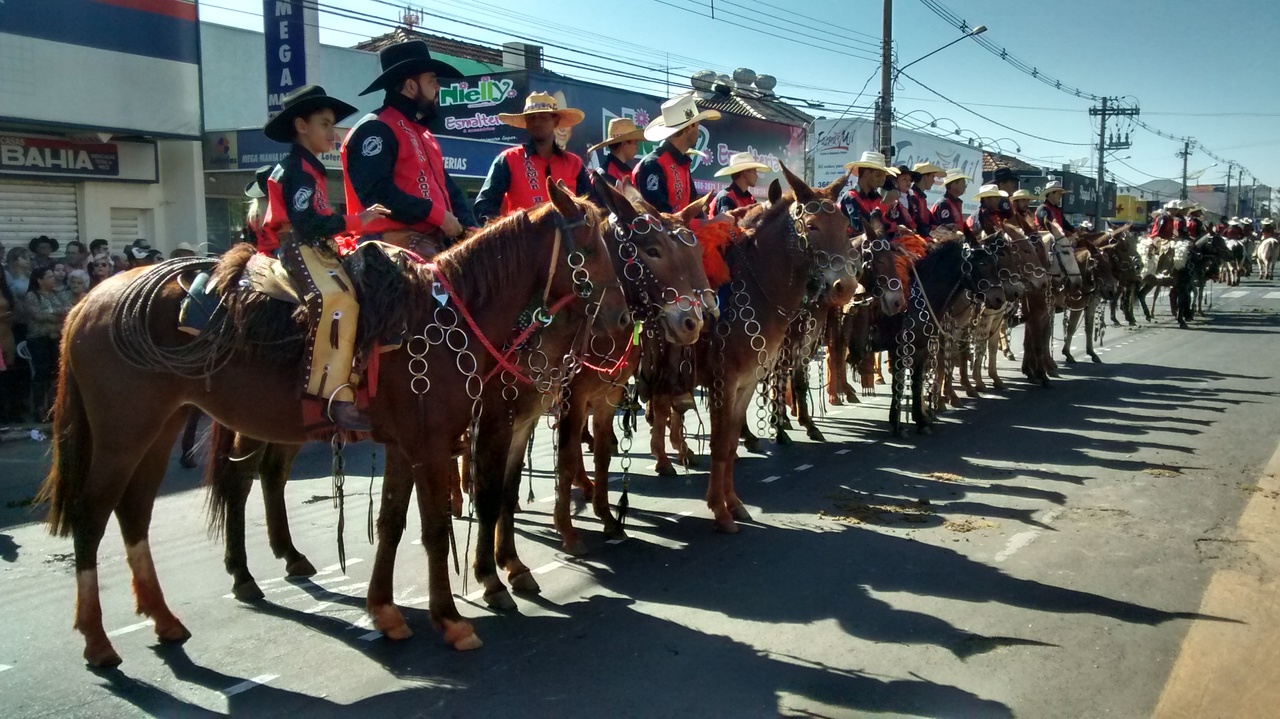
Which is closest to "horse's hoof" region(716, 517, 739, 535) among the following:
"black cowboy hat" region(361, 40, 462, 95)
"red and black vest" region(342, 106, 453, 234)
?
"red and black vest" region(342, 106, 453, 234)

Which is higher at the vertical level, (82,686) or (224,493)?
(224,493)

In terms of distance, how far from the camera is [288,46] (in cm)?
1458

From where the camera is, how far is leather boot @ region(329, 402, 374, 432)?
4.83m

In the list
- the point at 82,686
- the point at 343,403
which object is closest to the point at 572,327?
the point at 343,403

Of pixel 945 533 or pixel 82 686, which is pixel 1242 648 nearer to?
pixel 945 533

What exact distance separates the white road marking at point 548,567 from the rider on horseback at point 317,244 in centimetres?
188

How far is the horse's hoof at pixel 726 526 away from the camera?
7.08 metres

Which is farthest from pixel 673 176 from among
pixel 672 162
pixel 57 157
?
pixel 57 157

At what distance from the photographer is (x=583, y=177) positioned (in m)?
7.11

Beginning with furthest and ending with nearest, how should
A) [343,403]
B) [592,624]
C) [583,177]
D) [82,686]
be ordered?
[583,177] → [592,624] → [343,403] → [82,686]

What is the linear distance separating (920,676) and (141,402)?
13.5 ft

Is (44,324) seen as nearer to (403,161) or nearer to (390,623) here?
(403,161)

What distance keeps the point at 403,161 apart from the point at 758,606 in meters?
3.35

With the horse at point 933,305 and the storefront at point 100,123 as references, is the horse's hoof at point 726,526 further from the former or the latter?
the storefront at point 100,123
